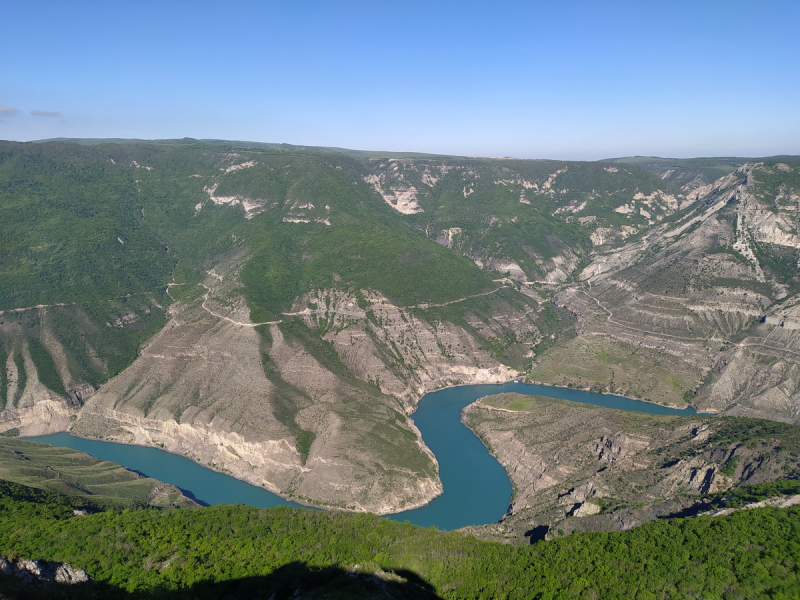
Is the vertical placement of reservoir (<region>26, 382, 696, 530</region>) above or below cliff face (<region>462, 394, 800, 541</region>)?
below

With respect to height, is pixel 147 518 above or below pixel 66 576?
below

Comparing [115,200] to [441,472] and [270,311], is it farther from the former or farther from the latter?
[441,472]

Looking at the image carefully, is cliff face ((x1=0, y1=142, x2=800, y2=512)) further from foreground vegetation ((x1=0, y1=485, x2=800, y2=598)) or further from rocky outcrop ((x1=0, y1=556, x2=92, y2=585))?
rocky outcrop ((x1=0, y1=556, x2=92, y2=585))

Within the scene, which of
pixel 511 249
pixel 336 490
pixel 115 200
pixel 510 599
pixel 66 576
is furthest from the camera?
pixel 511 249

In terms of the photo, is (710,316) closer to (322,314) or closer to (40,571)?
(322,314)

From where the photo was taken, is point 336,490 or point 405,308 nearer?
point 336,490

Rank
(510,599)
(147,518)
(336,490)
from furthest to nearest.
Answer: (336,490)
(147,518)
(510,599)

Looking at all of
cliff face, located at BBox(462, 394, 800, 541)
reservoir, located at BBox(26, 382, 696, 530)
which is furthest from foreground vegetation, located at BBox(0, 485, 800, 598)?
reservoir, located at BBox(26, 382, 696, 530)

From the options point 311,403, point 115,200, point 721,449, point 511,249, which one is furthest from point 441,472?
point 115,200
